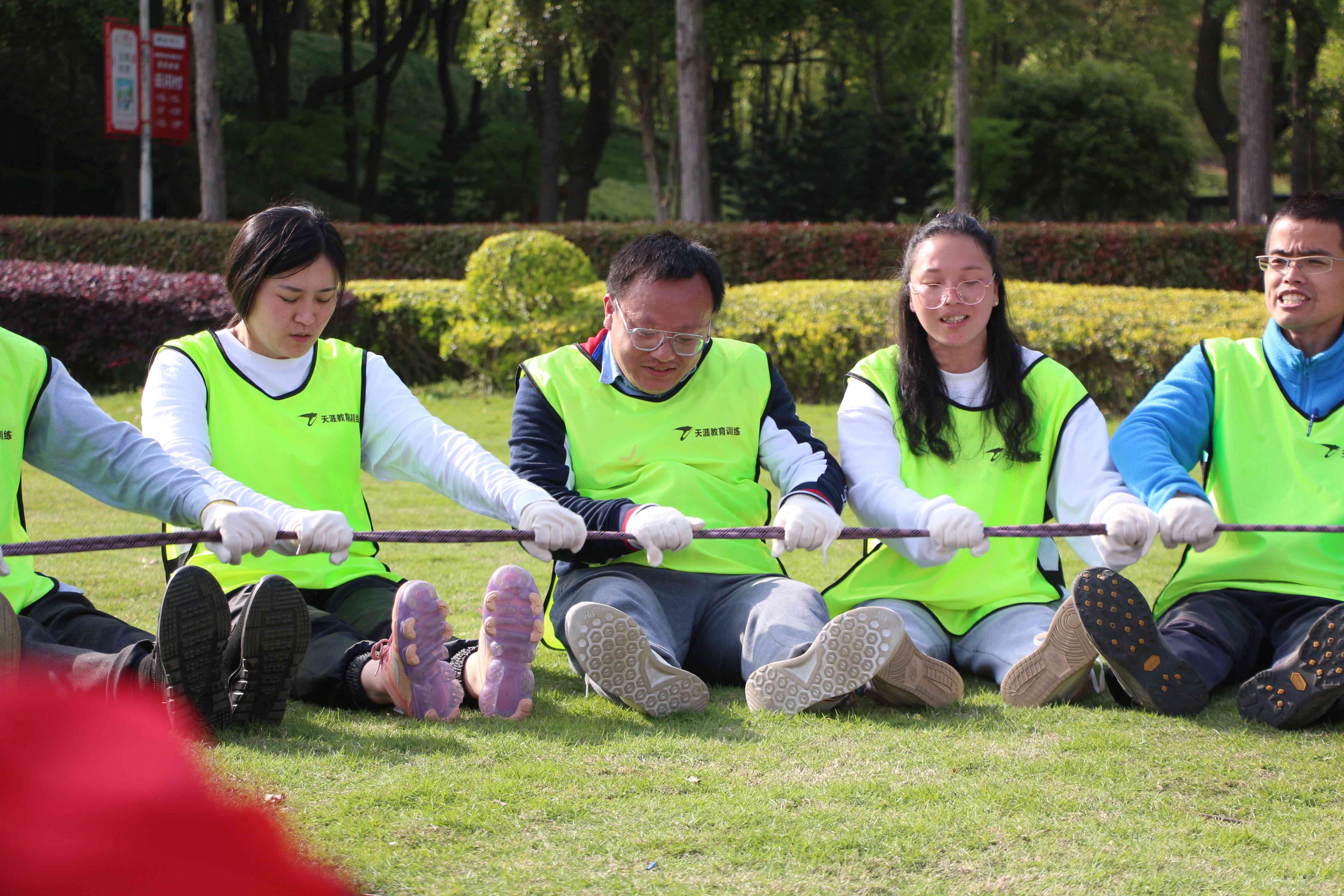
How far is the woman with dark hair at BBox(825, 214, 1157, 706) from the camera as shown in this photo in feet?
12.7

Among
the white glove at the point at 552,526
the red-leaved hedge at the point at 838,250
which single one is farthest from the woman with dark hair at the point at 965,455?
the red-leaved hedge at the point at 838,250

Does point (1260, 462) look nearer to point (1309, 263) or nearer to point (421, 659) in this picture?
point (1309, 263)

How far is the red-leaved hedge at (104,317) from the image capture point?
37.3 feet

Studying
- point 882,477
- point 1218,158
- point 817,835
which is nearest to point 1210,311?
point 882,477

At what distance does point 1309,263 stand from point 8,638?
3.49 m

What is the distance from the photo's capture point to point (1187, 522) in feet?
11.6

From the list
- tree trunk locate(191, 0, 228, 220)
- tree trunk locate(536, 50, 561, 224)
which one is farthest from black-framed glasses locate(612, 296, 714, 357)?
tree trunk locate(536, 50, 561, 224)

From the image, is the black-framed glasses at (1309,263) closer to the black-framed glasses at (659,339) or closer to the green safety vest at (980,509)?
the green safety vest at (980,509)

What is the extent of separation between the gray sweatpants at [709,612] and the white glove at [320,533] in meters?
0.59

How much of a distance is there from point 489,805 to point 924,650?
156cm

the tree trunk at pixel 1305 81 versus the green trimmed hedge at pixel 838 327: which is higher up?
the tree trunk at pixel 1305 81

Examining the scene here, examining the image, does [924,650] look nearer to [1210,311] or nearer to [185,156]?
[1210,311]

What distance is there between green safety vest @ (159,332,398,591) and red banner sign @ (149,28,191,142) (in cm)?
1678

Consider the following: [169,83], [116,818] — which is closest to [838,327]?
[116,818]
